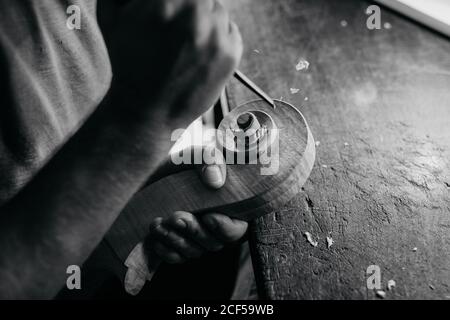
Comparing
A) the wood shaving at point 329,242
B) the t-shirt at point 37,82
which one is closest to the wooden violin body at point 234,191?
the wood shaving at point 329,242

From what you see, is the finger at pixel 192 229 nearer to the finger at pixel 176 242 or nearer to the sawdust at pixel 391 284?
the finger at pixel 176 242

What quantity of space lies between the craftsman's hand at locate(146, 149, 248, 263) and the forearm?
0.53 feet

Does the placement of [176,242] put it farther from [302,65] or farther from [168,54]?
[302,65]

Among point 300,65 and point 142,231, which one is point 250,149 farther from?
point 300,65

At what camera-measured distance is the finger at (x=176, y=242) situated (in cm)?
74

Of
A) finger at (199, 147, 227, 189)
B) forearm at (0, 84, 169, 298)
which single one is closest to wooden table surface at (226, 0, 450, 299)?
finger at (199, 147, 227, 189)

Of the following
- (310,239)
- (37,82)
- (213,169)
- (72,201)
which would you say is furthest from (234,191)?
(37,82)

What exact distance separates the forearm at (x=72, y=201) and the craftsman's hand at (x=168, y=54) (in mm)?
43

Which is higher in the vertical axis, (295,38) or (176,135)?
(176,135)

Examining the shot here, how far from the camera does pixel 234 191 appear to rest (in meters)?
0.74

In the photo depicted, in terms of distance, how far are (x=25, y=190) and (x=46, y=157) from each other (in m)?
0.21
